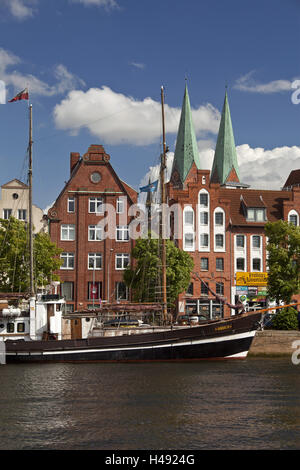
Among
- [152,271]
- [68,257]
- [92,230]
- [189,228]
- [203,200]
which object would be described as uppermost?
[203,200]

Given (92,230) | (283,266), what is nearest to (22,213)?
(92,230)

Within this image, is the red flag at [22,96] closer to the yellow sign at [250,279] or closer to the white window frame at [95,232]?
the white window frame at [95,232]

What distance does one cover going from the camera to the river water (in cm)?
2234

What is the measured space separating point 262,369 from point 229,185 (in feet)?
364

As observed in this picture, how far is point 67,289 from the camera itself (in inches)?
3324

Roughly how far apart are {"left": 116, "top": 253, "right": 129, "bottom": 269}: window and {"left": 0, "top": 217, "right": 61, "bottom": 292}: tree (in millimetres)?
21051

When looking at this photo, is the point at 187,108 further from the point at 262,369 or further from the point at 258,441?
the point at 258,441

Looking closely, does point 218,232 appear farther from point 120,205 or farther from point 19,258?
point 19,258

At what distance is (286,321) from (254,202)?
41083 millimetres

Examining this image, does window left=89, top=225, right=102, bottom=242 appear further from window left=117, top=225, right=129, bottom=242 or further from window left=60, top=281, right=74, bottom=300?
window left=60, top=281, right=74, bottom=300

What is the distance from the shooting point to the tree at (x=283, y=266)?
206 ft

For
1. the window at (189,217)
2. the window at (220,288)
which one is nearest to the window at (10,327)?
the window at (189,217)

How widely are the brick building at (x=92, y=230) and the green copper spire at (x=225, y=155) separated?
69796 millimetres

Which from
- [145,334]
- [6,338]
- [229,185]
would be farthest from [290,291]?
[229,185]
